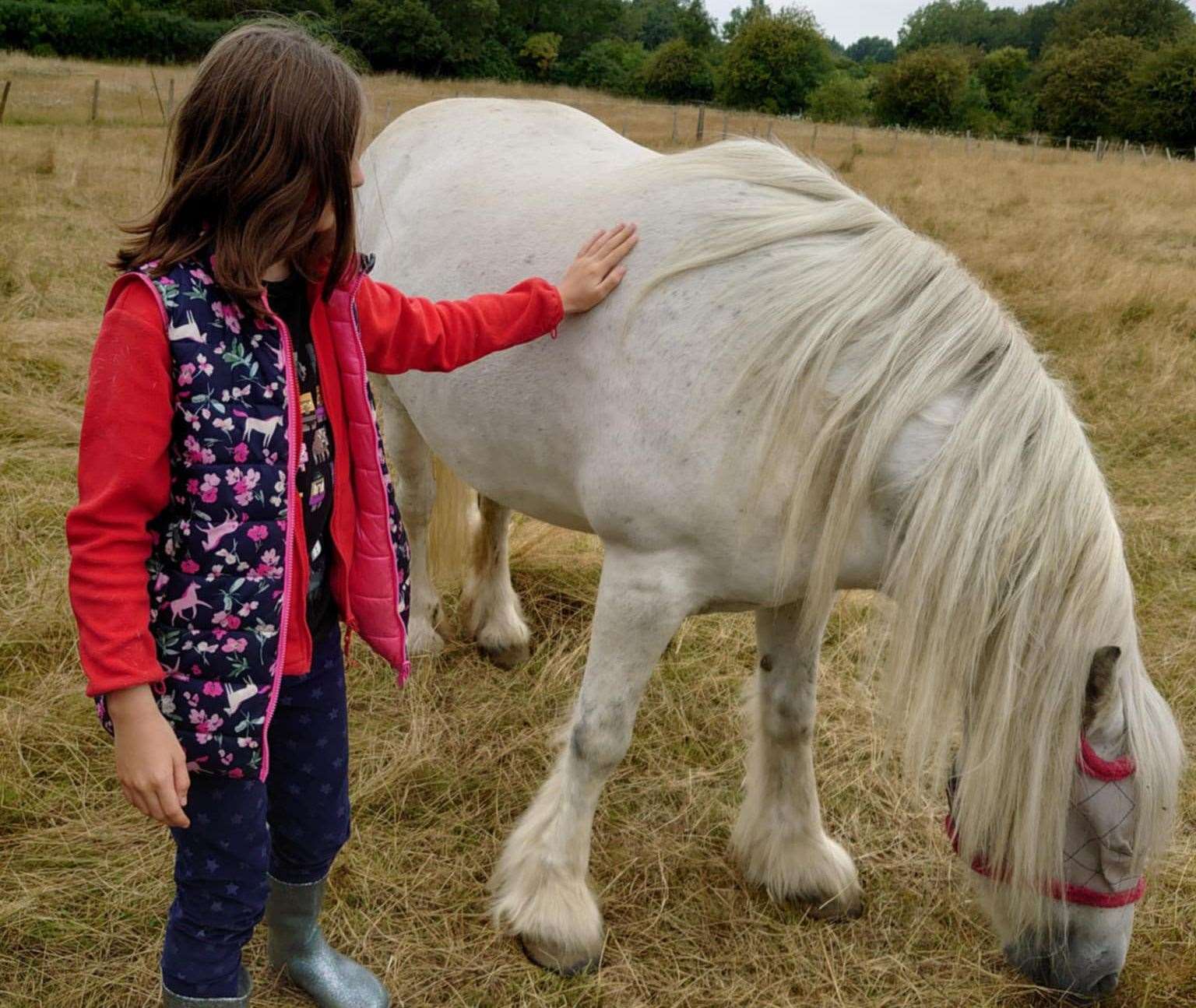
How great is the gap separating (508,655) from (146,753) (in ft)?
6.15

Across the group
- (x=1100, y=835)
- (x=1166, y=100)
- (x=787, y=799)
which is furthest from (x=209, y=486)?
(x=1166, y=100)

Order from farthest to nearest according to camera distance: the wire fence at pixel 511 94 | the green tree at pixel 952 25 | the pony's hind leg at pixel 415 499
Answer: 1. the green tree at pixel 952 25
2. the wire fence at pixel 511 94
3. the pony's hind leg at pixel 415 499

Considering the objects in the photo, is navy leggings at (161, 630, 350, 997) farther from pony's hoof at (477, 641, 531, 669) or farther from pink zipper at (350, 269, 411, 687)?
pony's hoof at (477, 641, 531, 669)

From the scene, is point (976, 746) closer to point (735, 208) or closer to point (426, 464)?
point (735, 208)

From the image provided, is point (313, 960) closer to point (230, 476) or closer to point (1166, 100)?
point (230, 476)

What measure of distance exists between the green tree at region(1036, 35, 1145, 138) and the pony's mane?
39.0 metres

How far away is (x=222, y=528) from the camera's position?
1194mm

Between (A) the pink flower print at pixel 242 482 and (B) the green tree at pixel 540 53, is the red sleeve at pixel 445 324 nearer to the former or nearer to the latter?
(A) the pink flower print at pixel 242 482

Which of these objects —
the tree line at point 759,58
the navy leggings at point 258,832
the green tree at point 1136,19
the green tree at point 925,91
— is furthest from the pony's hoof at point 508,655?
the green tree at point 1136,19

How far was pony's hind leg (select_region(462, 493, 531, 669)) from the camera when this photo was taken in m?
3.00

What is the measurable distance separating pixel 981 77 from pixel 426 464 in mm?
50054

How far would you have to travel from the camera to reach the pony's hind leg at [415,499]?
2.83m

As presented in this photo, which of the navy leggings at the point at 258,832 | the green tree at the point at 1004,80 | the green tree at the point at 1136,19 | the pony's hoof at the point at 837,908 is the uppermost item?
the green tree at the point at 1136,19

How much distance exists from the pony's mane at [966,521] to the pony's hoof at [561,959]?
0.80 metres
